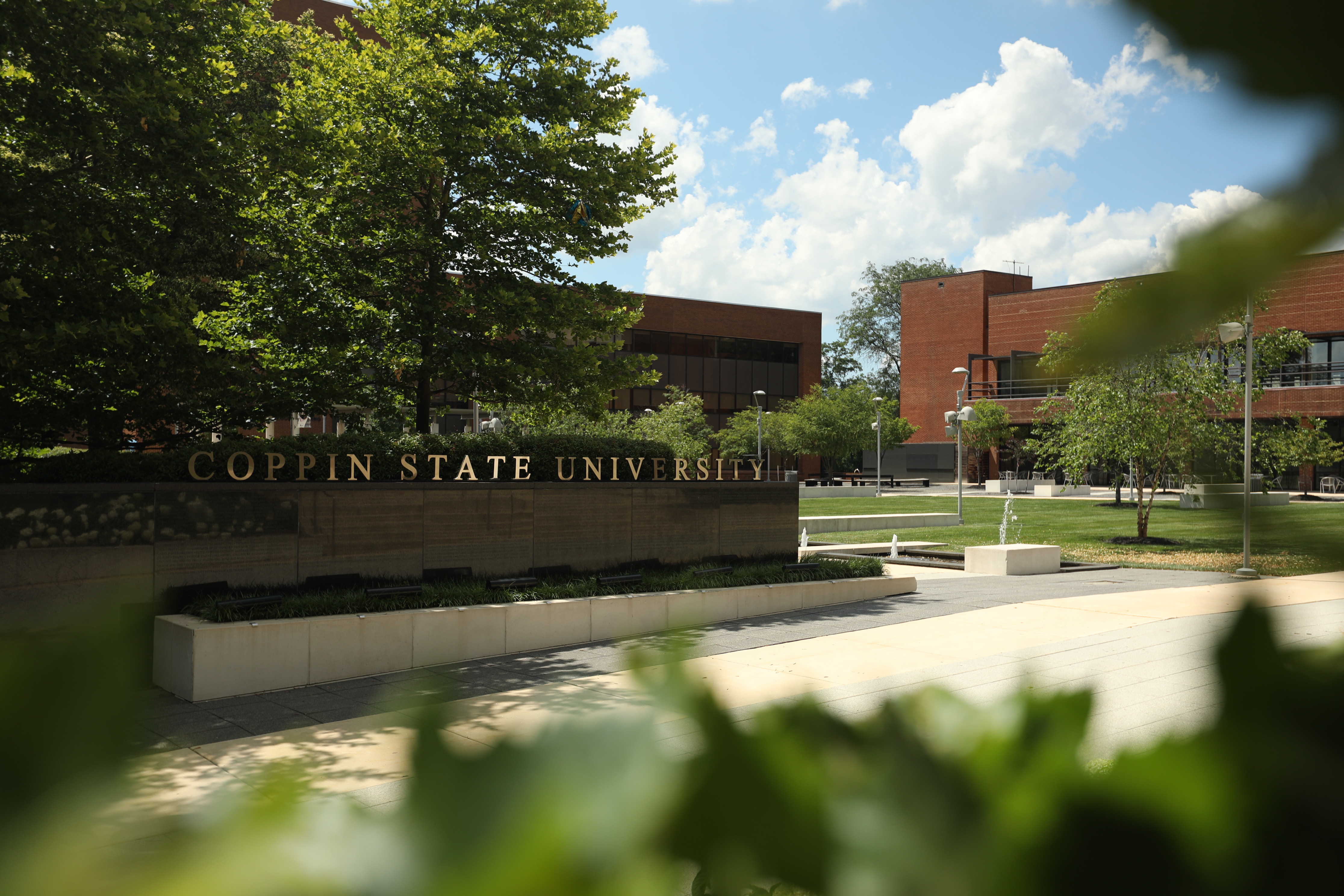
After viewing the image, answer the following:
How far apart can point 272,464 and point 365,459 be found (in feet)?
4.21

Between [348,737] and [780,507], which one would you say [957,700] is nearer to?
[348,737]

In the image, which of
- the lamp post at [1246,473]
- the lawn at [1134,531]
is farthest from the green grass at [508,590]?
the lamp post at [1246,473]

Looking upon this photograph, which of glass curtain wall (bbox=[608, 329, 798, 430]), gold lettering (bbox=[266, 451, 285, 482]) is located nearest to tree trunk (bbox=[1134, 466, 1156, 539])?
gold lettering (bbox=[266, 451, 285, 482])

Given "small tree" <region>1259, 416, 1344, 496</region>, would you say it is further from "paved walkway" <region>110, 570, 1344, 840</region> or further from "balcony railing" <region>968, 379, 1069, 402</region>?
"paved walkway" <region>110, 570, 1344, 840</region>

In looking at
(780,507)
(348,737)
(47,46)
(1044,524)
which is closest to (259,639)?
(348,737)

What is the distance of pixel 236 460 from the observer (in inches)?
457

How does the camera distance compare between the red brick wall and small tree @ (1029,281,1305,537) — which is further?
the red brick wall

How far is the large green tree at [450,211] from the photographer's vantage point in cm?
1470

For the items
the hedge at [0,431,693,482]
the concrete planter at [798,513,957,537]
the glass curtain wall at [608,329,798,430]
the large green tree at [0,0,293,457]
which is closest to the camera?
the large green tree at [0,0,293,457]

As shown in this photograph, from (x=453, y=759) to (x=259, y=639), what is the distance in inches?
418

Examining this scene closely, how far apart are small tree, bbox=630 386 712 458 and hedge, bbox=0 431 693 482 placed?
22564 mm

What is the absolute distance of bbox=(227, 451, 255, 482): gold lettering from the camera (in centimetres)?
1152

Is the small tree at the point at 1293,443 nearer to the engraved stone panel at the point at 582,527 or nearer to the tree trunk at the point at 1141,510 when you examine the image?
the engraved stone panel at the point at 582,527

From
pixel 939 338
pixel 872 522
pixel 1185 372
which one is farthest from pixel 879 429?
pixel 1185 372
